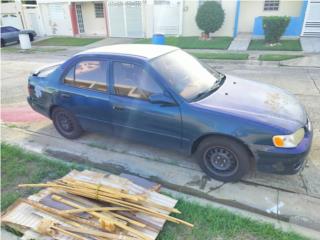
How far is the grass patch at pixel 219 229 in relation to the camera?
105 inches

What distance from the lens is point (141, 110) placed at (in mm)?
3605

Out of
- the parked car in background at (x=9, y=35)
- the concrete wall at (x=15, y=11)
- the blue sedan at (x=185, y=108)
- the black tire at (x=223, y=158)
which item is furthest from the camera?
the concrete wall at (x=15, y=11)

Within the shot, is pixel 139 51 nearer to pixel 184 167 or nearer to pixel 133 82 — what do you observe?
pixel 133 82

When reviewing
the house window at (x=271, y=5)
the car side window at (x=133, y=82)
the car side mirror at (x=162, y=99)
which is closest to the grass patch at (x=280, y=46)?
the house window at (x=271, y=5)

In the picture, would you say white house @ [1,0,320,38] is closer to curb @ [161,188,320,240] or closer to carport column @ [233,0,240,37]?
carport column @ [233,0,240,37]

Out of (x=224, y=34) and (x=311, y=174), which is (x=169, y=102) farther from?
(x=224, y=34)

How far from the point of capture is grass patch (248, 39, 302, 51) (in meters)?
11.7

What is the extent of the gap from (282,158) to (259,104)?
74 centimetres

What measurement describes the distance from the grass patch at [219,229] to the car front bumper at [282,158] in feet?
2.14

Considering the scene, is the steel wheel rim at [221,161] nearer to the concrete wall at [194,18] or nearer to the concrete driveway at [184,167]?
the concrete driveway at [184,167]

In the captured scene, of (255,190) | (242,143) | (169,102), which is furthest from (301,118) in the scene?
(169,102)

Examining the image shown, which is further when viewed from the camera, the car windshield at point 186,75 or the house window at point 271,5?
the house window at point 271,5

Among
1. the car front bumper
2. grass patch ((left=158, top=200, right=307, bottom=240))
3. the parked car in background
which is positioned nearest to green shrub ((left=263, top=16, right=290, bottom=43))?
the car front bumper

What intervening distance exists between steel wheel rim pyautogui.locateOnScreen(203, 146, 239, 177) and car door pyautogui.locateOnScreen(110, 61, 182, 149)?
43cm
